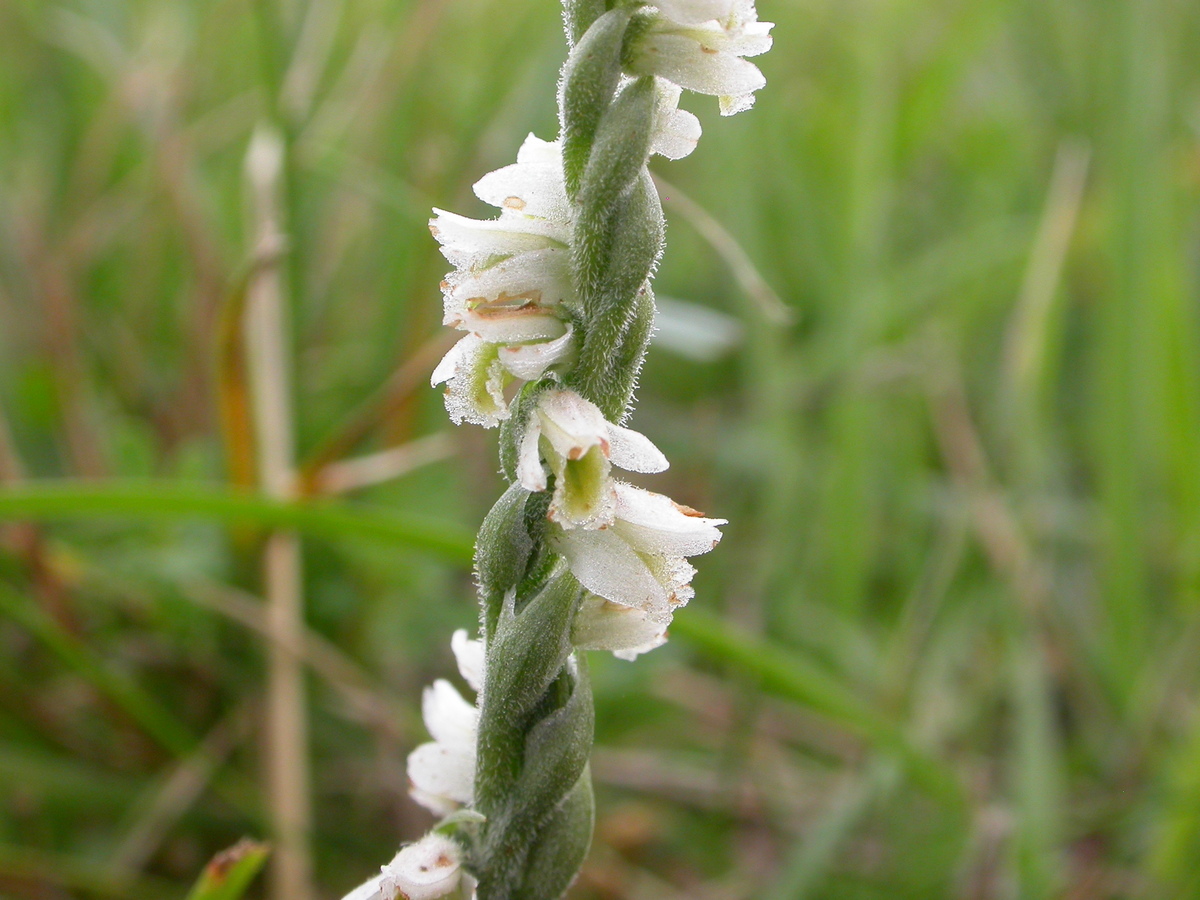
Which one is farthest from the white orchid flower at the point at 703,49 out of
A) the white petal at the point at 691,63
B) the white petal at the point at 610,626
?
the white petal at the point at 610,626

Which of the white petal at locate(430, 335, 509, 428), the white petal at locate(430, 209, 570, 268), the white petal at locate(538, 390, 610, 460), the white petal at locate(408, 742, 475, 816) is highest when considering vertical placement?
the white petal at locate(430, 209, 570, 268)

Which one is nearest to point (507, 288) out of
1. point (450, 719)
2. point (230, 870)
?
point (450, 719)

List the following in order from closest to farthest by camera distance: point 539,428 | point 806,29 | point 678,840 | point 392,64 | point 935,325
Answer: point 539,428
point 678,840
point 392,64
point 935,325
point 806,29

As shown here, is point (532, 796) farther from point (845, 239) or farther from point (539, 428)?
point (845, 239)

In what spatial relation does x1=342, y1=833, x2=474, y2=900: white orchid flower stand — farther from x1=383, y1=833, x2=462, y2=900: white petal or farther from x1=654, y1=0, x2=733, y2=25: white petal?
x1=654, y1=0, x2=733, y2=25: white petal

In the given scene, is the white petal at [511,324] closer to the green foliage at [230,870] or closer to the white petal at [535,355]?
the white petal at [535,355]

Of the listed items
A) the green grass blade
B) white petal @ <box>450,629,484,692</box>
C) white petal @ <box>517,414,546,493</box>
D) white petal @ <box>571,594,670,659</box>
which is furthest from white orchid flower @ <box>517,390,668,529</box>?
the green grass blade

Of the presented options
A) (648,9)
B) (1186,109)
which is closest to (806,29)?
(1186,109)
